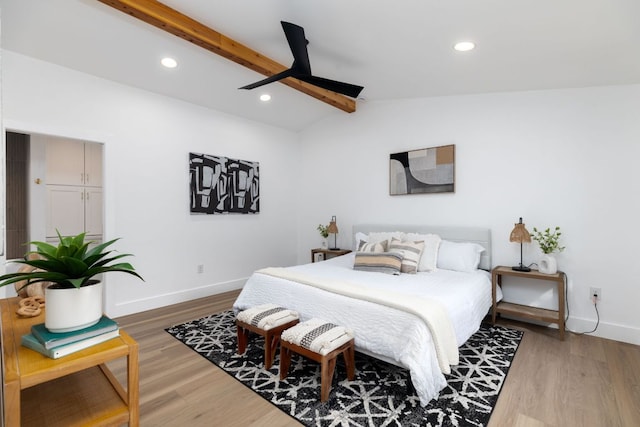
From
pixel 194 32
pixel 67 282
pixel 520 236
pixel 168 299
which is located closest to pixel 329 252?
pixel 168 299

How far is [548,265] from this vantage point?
310 centimetres

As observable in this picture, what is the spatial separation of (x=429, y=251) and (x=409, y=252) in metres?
0.29

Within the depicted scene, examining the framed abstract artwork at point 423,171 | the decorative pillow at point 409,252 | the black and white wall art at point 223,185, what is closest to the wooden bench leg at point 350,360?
the decorative pillow at point 409,252

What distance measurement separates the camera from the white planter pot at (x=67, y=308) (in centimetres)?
125

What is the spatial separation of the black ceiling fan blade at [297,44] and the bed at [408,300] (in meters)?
1.85

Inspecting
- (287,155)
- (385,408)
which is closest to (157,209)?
(287,155)

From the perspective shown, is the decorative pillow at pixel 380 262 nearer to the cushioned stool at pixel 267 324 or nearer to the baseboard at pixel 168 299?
the cushioned stool at pixel 267 324

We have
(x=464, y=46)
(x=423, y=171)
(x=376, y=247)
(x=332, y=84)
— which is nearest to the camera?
(x=464, y=46)

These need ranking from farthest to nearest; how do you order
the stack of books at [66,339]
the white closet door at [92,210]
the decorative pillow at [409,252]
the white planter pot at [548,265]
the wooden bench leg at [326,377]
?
the white closet door at [92,210], the decorative pillow at [409,252], the white planter pot at [548,265], the wooden bench leg at [326,377], the stack of books at [66,339]

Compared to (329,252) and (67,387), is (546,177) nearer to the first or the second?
(329,252)

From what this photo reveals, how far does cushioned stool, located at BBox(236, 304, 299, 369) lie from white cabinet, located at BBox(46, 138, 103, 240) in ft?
11.8

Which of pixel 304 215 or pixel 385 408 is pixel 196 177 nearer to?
pixel 304 215

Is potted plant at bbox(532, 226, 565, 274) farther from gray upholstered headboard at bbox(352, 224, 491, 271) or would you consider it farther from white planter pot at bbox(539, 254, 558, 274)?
gray upholstered headboard at bbox(352, 224, 491, 271)

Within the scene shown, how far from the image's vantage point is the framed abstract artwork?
154 inches
